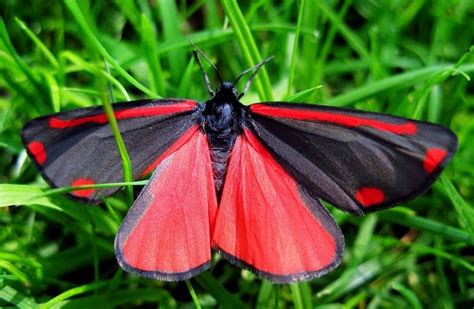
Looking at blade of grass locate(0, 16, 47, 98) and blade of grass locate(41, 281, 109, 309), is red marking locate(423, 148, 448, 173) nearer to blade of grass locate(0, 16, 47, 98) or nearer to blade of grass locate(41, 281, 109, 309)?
blade of grass locate(41, 281, 109, 309)

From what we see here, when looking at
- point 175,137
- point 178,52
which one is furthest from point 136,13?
point 175,137

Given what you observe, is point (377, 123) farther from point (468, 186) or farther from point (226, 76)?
point (226, 76)

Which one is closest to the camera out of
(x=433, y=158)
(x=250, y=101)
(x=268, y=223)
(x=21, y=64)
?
(x=433, y=158)

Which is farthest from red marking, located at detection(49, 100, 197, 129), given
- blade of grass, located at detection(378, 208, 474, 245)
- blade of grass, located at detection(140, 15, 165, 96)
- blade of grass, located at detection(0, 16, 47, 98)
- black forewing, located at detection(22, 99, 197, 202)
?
blade of grass, located at detection(378, 208, 474, 245)

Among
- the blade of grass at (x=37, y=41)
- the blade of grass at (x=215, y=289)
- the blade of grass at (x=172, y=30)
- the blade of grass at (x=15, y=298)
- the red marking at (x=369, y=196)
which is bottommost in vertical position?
the blade of grass at (x=15, y=298)

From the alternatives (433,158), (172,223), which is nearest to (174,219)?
(172,223)

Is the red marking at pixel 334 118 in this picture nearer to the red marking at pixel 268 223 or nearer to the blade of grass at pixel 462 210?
the red marking at pixel 268 223

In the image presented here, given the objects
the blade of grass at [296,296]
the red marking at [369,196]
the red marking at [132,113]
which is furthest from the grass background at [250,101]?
the red marking at [369,196]

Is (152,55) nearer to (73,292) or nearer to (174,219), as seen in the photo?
(174,219)
